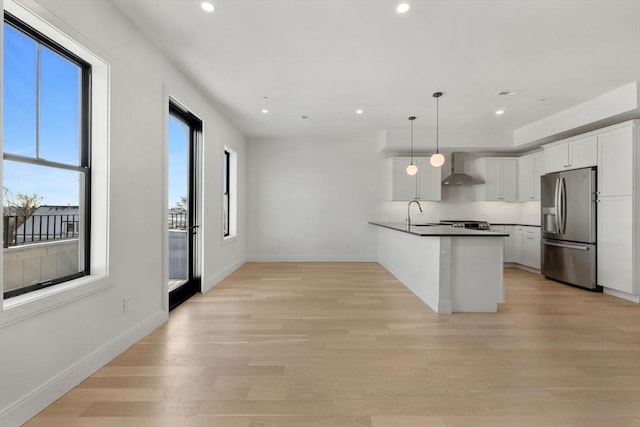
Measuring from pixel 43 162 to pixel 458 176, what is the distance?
22.6 ft

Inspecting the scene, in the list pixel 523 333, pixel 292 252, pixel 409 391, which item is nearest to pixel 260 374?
pixel 409 391

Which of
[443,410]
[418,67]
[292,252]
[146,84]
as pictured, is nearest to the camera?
[443,410]

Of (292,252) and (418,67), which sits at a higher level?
(418,67)

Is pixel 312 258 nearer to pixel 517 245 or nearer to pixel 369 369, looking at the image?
pixel 517 245

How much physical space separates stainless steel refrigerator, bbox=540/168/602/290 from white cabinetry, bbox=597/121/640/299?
0.36 ft

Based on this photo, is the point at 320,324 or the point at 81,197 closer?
the point at 81,197

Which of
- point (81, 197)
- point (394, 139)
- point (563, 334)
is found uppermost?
point (394, 139)

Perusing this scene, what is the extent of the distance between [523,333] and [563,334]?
15.4 inches

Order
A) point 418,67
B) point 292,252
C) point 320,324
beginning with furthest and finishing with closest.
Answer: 1. point 292,252
2. point 418,67
3. point 320,324

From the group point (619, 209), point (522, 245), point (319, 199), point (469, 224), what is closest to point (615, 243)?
point (619, 209)

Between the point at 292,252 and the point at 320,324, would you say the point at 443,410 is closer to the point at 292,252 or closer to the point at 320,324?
the point at 320,324

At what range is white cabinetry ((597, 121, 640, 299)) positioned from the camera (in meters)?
4.23

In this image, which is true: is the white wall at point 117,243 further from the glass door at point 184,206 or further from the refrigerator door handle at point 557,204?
the refrigerator door handle at point 557,204

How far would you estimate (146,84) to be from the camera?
9.75 feet
